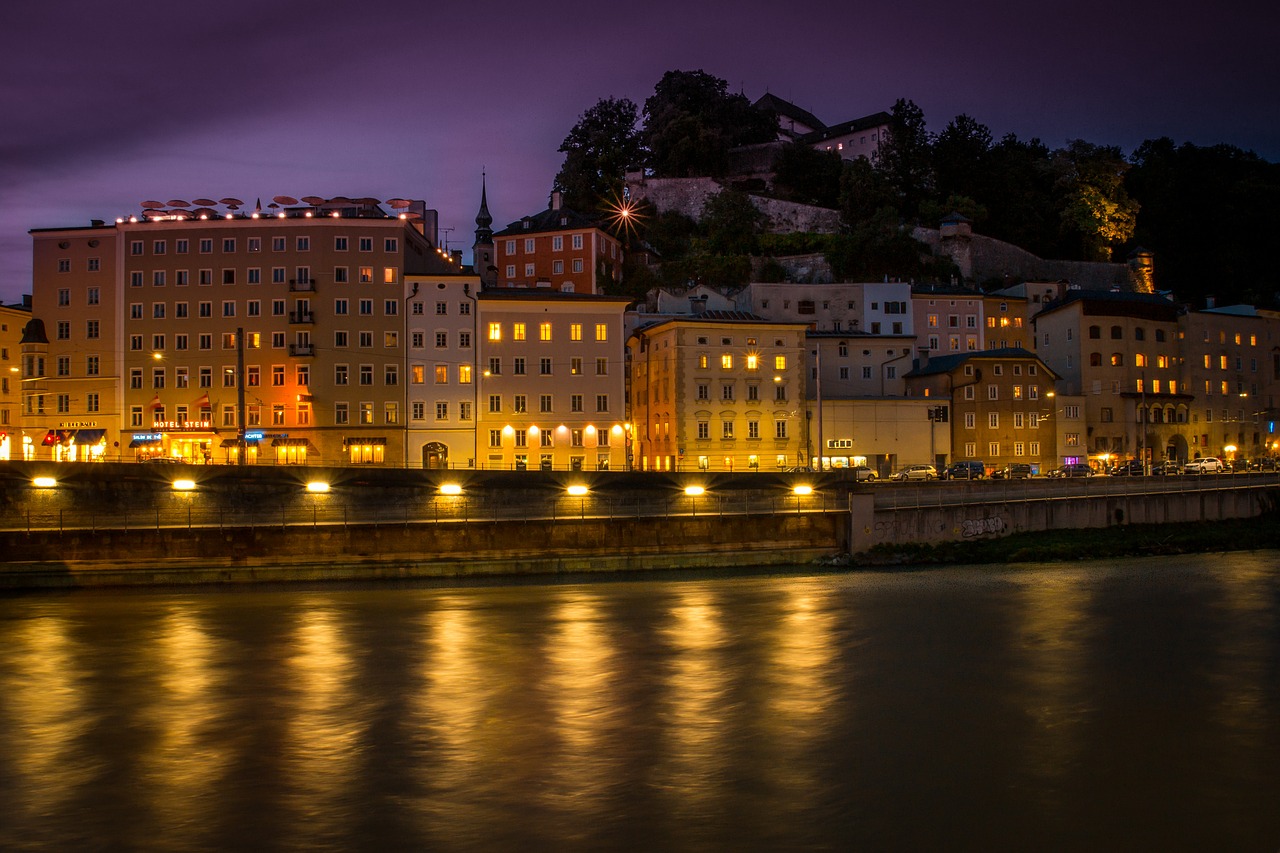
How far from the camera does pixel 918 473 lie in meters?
51.2

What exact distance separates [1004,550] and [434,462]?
93.9 feet

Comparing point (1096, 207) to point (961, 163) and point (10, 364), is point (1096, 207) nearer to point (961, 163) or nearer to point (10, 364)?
point (961, 163)

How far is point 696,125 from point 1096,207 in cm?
3500

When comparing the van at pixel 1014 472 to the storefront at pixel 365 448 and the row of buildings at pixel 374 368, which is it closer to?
the row of buildings at pixel 374 368

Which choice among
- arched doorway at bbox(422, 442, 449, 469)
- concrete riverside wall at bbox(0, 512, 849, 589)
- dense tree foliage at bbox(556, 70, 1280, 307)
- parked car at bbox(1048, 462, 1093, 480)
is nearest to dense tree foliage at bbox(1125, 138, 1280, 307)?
dense tree foliage at bbox(556, 70, 1280, 307)

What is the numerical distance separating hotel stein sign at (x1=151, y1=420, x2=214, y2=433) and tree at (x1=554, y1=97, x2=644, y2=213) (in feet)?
136

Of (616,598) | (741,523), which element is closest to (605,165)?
(741,523)

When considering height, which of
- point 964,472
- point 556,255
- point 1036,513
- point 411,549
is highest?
point 556,255

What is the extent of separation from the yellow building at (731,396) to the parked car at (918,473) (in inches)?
250

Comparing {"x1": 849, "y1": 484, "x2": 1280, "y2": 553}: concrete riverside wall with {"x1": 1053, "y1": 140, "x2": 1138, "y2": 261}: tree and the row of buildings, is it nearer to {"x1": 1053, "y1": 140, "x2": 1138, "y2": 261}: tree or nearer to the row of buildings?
the row of buildings

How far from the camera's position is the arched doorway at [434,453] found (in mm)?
54281

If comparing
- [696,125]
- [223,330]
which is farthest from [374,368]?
[696,125]

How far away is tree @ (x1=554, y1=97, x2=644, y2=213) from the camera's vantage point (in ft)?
291

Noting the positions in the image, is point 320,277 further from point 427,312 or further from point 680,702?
point 680,702
